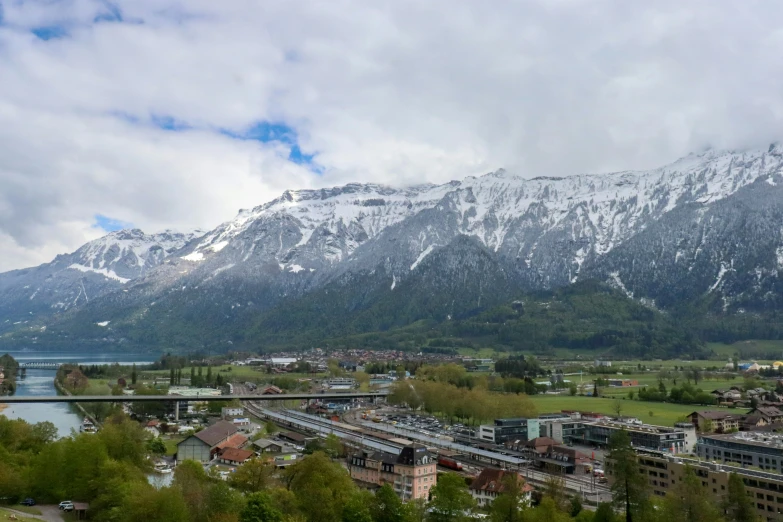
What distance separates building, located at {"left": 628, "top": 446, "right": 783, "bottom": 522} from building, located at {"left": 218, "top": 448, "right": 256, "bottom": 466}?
2757cm

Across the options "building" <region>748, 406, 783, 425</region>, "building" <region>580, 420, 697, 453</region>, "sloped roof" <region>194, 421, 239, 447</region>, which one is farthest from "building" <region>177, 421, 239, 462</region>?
Result: "building" <region>748, 406, 783, 425</region>

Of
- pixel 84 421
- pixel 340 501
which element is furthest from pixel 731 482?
pixel 84 421

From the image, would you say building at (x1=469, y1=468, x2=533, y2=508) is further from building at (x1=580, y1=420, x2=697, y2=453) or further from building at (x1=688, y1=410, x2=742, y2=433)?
building at (x1=688, y1=410, x2=742, y2=433)

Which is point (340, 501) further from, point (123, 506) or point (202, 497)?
point (123, 506)

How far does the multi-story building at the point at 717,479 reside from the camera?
38938mm

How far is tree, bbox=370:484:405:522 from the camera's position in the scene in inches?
1227

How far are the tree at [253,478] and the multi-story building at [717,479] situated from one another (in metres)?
24.1

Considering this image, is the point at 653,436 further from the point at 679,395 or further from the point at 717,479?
the point at 679,395

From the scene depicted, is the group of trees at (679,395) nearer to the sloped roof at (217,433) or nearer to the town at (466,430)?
the town at (466,430)

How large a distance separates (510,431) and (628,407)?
974 inches

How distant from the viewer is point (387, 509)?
31.5 metres

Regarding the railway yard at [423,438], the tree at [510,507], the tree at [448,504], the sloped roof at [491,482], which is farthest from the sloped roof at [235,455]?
the tree at [510,507]

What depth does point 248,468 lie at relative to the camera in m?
38.5

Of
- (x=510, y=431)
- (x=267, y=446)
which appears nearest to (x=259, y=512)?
(x=267, y=446)
